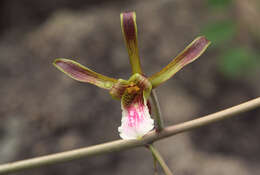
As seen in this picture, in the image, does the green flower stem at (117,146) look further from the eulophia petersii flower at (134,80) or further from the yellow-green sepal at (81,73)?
the yellow-green sepal at (81,73)

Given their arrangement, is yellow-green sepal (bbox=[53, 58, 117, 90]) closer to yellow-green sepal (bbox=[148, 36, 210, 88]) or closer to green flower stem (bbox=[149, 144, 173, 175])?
yellow-green sepal (bbox=[148, 36, 210, 88])

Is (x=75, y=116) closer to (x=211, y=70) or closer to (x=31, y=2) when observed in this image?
(x=211, y=70)

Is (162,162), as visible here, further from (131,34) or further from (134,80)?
(131,34)

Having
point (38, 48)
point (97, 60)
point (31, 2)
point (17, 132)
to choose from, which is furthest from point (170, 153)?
point (31, 2)

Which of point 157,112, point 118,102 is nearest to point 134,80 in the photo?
point 157,112

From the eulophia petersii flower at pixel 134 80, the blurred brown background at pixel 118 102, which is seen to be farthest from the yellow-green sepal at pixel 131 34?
the blurred brown background at pixel 118 102

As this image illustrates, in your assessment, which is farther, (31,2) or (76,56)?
(31,2)
